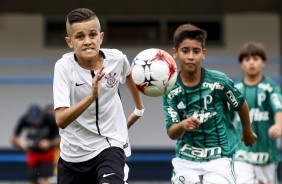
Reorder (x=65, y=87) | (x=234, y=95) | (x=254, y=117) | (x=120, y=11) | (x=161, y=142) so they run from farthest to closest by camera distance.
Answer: (x=120, y=11) < (x=161, y=142) < (x=254, y=117) < (x=234, y=95) < (x=65, y=87)

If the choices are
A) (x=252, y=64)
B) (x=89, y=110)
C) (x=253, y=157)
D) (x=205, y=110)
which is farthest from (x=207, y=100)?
(x=253, y=157)

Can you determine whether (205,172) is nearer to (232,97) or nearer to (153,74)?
(232,97)

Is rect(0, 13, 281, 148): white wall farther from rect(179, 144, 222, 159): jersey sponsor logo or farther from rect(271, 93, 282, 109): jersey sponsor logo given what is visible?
rect(179, 144, 222, 159): jersey sponsor logo

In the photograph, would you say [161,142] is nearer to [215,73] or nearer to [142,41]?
[142,41]

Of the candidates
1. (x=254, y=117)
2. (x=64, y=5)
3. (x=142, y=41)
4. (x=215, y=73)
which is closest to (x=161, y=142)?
(x=142, y=41)

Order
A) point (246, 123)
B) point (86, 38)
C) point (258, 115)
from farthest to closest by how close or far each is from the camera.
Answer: point (258, 115) < point (246, 123) < point (86, 38)

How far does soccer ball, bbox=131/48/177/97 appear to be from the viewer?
19.7ft

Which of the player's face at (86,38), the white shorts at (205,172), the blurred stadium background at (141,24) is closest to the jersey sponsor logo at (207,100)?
the white shorts at (205,172)

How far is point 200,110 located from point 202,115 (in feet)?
0.13

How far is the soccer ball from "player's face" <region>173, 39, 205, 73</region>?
0.32 meters

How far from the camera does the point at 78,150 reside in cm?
586

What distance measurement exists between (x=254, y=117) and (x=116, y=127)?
2.73 meters

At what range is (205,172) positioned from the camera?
21.0 feet

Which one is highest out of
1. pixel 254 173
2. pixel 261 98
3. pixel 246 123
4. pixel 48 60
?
pixel 48 60
